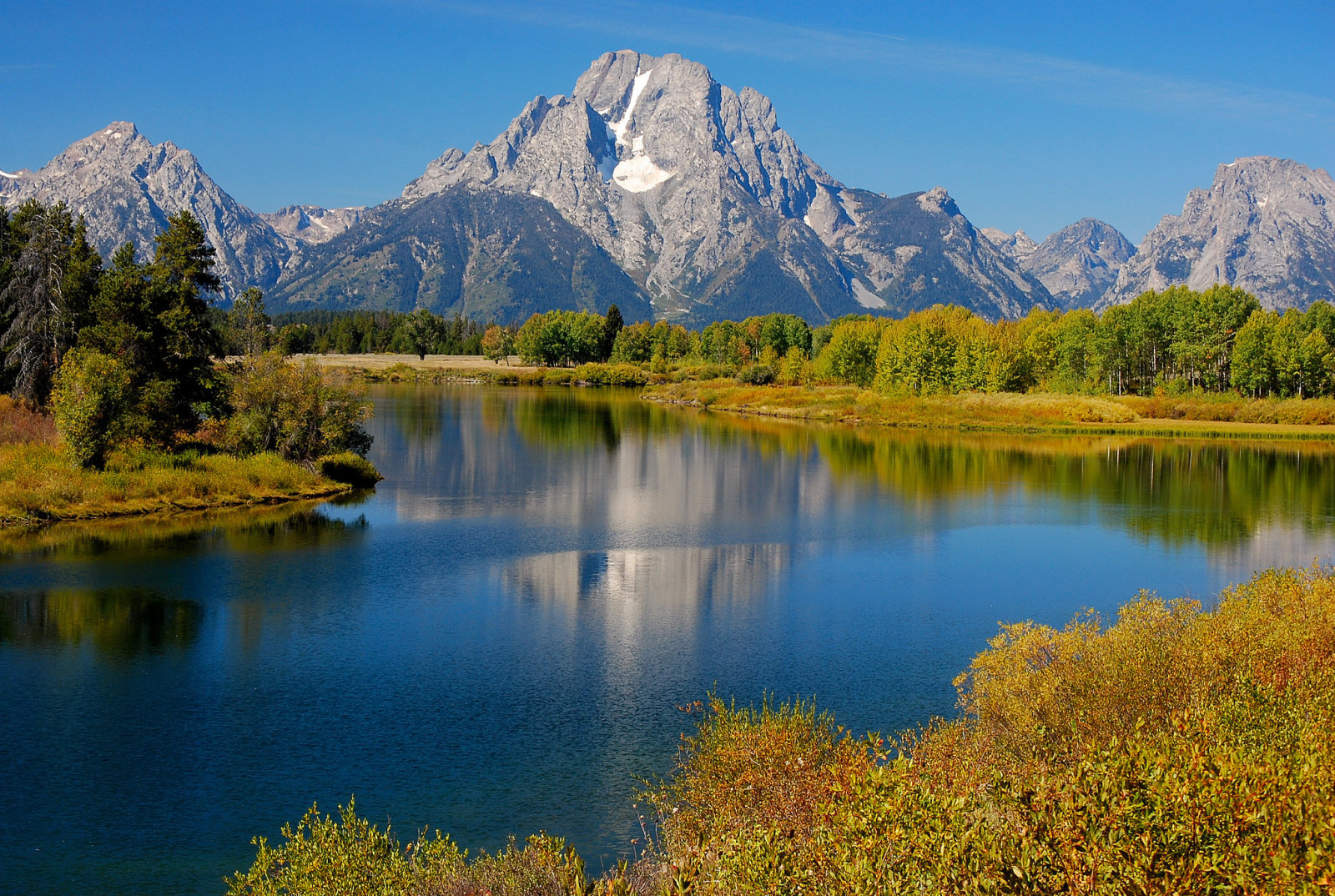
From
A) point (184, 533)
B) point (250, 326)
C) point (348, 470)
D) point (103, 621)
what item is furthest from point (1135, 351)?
point (103, 621)

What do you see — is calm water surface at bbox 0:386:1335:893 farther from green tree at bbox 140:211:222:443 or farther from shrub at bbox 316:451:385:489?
green tree at bbox 140:211:222:443

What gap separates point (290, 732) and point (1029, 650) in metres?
16.3

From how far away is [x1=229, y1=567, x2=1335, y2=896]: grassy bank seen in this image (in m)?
9.09

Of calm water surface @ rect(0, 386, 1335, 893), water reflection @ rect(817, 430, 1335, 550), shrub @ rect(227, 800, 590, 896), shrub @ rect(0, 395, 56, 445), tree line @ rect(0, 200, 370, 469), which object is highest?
tree line @ rect(0, 200, 370, 469)

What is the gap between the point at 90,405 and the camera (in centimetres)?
4559

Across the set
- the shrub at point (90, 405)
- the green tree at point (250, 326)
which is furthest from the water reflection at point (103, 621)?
the green tree at point (250, 326)

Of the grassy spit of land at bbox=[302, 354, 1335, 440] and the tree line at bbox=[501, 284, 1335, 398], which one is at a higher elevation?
the tree line at bbox=[501, 284, 1335, 398]

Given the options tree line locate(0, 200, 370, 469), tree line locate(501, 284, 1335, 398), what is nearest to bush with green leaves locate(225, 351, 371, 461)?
tree line locate(0, 200, 370, 469)

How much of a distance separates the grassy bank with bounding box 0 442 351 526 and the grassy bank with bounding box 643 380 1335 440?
82.8m

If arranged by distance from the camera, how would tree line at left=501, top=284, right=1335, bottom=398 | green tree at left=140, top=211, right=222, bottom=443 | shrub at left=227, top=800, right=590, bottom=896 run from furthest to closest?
tree line at left=501, top=284, right=1335, bottom=398 < green tree at left=140, top=211, right=222, bottom=443 < shrub at left=227, top=800, right=590, bottom=896

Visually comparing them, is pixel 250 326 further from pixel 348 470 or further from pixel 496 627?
pixel 496 627

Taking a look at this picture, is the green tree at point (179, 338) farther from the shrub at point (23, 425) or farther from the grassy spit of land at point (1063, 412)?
the grassy spit of land at point (1063, 412)

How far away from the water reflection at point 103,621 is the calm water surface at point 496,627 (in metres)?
0.16

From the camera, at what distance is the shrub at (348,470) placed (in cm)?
5928
